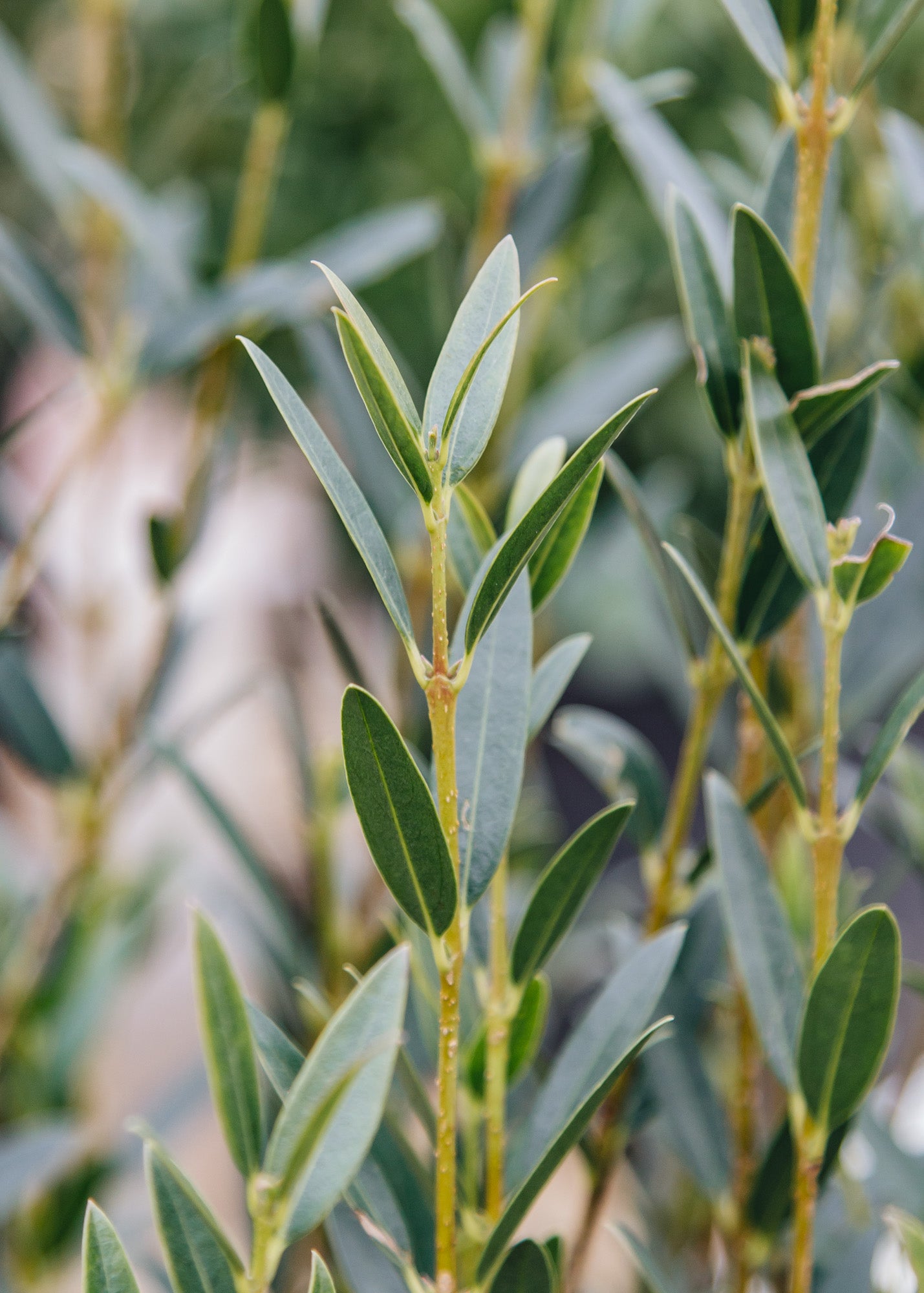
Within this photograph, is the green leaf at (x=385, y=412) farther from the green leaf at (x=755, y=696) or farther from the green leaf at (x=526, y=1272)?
the green leaf at (x=526, y=1272)

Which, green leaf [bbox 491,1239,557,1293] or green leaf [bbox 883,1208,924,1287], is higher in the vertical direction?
green leaf [bbox 491,1239,557,1293]

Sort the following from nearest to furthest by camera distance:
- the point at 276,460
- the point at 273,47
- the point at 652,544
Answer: the point at 652,544
the point at 273,47
the point at 276,460

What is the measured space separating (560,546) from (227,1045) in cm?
15

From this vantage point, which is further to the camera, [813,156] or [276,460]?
[276,460]

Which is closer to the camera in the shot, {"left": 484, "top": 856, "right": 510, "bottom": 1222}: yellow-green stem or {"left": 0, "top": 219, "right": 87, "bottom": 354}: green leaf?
{"left": 484, "top": 856, "right": 510, "bottom": 1222}: yellow-green stem

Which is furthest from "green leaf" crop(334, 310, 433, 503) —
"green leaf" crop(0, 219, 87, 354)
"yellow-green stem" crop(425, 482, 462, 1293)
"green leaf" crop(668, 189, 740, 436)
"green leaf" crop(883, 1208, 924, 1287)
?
"green leaf" crop(0, 219, 87, 354)

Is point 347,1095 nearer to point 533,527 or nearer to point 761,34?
point 533,527

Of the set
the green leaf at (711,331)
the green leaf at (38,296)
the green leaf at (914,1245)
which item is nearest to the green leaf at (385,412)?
the green leaf at (711,331)

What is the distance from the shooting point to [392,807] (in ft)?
0.79

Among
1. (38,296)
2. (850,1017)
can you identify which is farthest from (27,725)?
(850,1017)

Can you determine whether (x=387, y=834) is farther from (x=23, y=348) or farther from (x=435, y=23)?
(x=23, y=348)

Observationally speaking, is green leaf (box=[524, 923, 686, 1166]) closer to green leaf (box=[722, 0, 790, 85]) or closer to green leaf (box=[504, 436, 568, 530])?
green leaf (box=[504, 436, 568, 530])

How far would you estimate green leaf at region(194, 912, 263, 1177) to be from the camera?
25cm

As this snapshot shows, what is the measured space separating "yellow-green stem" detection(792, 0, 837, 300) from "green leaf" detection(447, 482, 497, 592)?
11 cm
